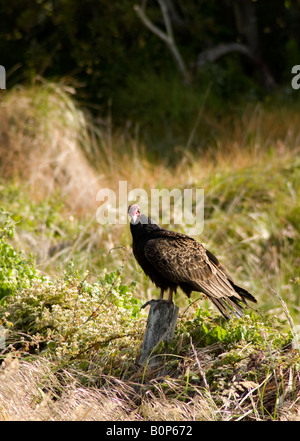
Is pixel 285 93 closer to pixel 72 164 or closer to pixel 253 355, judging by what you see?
pixel 72 164

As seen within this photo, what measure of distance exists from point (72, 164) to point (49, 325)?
13.2 ft

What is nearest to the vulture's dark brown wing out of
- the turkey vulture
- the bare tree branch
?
the turkey vulture

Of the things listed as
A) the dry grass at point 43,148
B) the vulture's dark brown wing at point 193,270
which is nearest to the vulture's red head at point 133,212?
the vulture's dark brown wing at point 193,270

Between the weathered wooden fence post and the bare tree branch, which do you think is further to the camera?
the bare tree branch

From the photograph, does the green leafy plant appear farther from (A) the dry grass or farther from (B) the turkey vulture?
(A) the dry grass

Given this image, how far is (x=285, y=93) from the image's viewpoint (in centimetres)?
1210

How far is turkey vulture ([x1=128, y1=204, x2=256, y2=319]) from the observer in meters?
3.88

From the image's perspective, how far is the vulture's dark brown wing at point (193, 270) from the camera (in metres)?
3.87

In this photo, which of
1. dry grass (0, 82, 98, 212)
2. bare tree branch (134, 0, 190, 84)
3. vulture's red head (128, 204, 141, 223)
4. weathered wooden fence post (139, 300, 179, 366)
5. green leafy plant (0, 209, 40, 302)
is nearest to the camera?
weathered wooden fence post (139, 300, 179, 366)

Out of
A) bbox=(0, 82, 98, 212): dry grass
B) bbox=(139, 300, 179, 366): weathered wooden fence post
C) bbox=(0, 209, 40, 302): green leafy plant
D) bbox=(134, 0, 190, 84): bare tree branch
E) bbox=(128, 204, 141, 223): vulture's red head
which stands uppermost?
bbox=(134, 0, 190, 84): bare tree branch

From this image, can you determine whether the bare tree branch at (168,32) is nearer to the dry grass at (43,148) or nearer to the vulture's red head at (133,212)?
the dry grass at (43,148)

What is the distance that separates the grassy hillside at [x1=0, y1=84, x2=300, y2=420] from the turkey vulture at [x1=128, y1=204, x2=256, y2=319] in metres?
0.17

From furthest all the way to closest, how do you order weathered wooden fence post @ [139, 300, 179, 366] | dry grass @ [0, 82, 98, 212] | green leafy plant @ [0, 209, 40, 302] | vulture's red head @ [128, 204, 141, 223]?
dry grass @ [0, 82, 98, 212]
green leafy plant @ [0, 209, 40, 302]
vulture's red head @ [128, 204, 141, 223]
weathered wooden fence post @ [139, 300, 179, 366]

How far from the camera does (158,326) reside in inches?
151
